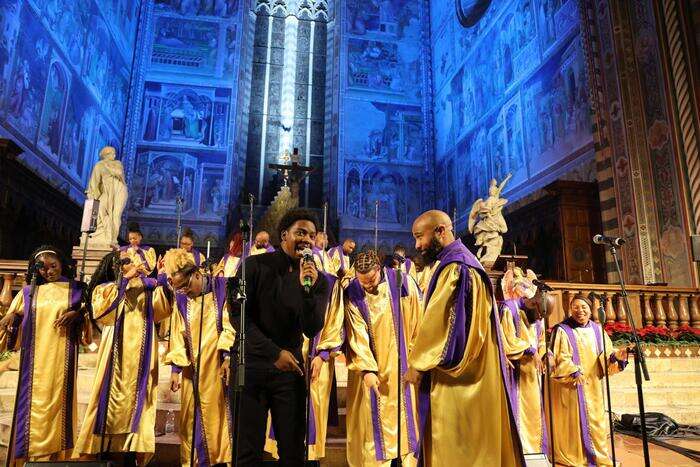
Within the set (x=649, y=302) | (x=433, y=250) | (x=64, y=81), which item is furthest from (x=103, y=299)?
(x=64, y=81)

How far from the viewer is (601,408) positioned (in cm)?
443

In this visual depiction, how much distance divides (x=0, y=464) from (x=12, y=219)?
6600 millimetres

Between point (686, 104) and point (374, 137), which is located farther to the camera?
point (374, 137)

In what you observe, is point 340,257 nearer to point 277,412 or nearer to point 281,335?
point 281,335

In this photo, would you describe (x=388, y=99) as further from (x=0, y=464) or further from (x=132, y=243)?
(x=0, y=464)

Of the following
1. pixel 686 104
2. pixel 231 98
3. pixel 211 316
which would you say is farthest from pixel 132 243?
pixel 231 98

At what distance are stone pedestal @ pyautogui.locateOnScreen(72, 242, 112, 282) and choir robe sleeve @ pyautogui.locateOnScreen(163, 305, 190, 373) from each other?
4399 mm

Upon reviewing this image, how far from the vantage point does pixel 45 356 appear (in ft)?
11.8

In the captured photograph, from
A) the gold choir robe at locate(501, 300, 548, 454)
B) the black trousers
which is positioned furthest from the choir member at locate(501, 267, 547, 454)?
the black trousers

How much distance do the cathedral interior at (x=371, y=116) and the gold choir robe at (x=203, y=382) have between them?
497cm

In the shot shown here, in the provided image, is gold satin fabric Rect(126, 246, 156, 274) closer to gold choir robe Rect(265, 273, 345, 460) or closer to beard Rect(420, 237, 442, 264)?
gold choir robe Rect(265, 273, 345, 460)

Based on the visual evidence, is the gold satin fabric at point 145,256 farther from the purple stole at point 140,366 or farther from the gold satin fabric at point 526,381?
the gold satin fabric at point 526,381

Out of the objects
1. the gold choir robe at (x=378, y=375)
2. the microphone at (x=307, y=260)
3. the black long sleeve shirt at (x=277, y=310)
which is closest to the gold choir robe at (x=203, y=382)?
the gold choir robe at (x=378, y=375)

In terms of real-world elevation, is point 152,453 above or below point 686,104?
below
